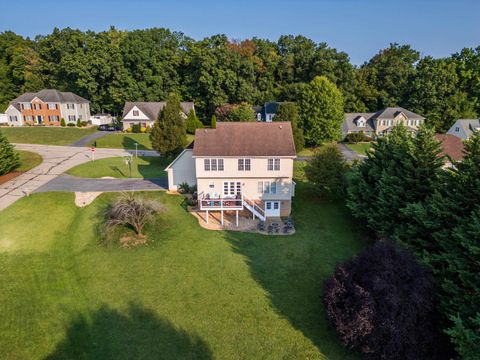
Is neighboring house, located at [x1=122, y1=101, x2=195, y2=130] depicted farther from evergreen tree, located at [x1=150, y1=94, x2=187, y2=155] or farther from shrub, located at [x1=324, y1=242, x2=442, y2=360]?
shrub, located at [x1=324, y1=242, x2=442, y2=360]

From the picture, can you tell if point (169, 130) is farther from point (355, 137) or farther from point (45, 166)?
point (355, 137)

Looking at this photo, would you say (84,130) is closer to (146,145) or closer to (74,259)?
(146,145)

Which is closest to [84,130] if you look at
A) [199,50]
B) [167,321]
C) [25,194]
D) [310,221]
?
[199,50]

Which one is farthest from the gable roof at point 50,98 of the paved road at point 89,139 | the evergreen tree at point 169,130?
the evergreen tree at point 169,130

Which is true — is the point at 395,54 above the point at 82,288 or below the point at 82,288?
above

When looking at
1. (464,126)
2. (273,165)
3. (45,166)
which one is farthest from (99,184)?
(464,126)

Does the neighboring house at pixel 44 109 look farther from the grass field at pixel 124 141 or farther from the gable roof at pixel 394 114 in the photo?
the gable roof at pixel 394 114
